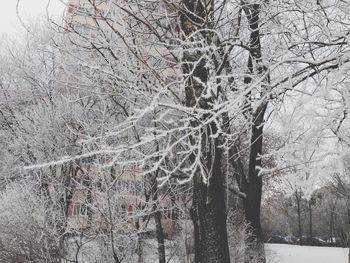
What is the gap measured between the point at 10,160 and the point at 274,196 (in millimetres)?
18119

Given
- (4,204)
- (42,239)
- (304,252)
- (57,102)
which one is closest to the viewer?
(42,239)

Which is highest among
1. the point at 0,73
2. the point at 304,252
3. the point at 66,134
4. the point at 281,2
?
the point at 0,73

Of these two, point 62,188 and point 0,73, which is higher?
point 0,73

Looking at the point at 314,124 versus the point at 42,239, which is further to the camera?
the point at 42,239

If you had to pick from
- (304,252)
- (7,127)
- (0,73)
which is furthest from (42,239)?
(304,252)

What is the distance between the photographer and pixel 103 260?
33.4 ft

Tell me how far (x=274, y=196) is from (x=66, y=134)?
1791cm

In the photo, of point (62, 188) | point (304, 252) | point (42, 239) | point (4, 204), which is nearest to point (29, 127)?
point (62, 188)

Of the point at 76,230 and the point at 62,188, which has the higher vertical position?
the point at 62,188

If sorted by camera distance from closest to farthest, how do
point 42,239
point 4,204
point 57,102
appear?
1. point 42,239
2. point 4,204
3. point 57,102

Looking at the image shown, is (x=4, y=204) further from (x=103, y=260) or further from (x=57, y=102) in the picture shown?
(x=57, y=102)

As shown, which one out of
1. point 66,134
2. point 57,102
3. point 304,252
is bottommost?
point 304,252

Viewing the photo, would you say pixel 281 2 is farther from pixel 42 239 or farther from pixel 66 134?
pixel 66 134

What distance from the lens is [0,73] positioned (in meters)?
17.0
